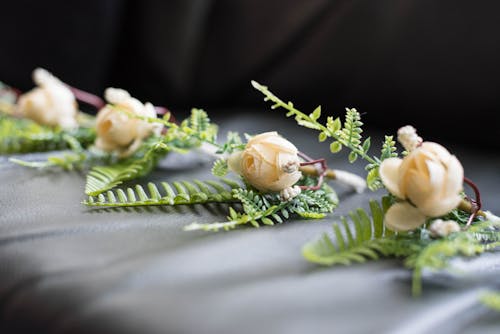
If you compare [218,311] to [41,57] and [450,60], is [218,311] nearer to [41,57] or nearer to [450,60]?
[450,60]

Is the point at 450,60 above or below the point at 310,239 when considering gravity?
above

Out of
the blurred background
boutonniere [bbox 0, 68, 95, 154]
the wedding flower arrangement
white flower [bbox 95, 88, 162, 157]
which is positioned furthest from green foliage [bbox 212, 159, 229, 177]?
the blurred background

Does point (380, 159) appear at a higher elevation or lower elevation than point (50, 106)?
lower

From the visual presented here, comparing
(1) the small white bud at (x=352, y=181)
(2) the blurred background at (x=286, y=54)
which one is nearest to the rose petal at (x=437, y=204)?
(1) the small white bud at (x=352, y=181)

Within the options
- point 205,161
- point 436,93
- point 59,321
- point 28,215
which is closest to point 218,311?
point 59,321

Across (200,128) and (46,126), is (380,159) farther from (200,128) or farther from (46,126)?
(46,126)

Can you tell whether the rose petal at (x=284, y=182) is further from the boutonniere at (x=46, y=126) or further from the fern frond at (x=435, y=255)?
the boutonniere at (x=46, y=126)

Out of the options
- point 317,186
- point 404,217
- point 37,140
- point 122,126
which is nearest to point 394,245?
point 404,217
